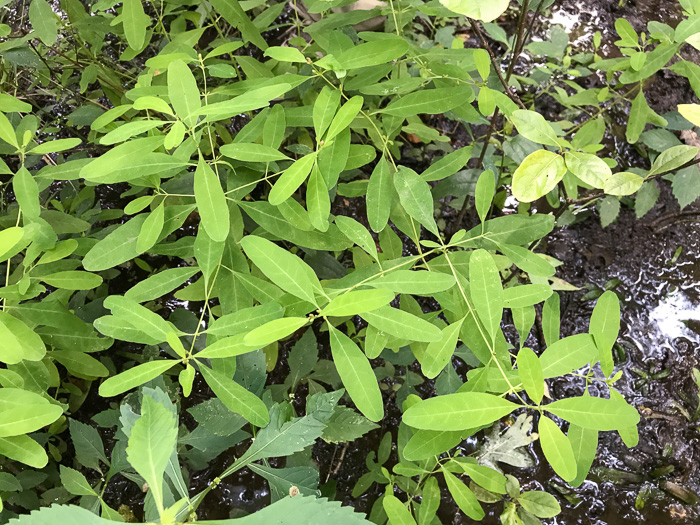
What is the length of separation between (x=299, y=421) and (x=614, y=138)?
225cm

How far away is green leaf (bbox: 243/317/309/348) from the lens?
783 mm

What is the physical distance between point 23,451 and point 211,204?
0.64 meters

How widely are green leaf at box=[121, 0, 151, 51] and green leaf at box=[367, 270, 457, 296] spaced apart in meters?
1.10

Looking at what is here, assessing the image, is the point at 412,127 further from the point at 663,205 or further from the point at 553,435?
the point at 663,205

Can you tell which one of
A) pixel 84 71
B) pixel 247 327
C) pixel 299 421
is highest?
pixel 84 71

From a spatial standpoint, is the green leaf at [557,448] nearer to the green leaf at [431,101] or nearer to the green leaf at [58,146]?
the green leaf at [431,101]

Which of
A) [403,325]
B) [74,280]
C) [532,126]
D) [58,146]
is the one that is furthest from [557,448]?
[58,146]

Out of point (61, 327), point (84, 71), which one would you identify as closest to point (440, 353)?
point (61, 327)

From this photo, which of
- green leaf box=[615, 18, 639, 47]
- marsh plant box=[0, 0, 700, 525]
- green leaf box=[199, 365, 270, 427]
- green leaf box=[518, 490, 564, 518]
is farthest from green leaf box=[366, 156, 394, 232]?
green leaf box=[615, 18, 639, 47]

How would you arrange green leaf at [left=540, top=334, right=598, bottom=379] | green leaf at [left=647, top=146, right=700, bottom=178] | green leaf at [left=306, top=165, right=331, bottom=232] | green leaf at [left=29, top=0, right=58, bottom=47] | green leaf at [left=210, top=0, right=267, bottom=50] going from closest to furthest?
green leaf at [left=540, top=334, right=598, bottom=379] < green leaf at [left=306, top=165, right=331, bottom=232] < green leaf at [left=647, top=146, right=700, bottom=178] < green leaf at [left=210, top=0, right=267, bottom=50] < green leaf at [left=29, top=0, right=58, bottom=47]

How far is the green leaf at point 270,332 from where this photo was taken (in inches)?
30.8

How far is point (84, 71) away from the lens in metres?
1.72

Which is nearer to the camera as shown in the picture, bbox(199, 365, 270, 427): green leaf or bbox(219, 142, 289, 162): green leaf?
bbox(199, 365, 270, 427): green leaf

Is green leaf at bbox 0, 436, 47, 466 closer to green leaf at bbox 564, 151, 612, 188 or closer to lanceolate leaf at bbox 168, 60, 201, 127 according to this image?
lanceolate leaf at bbox 168, 60, 201, 127
